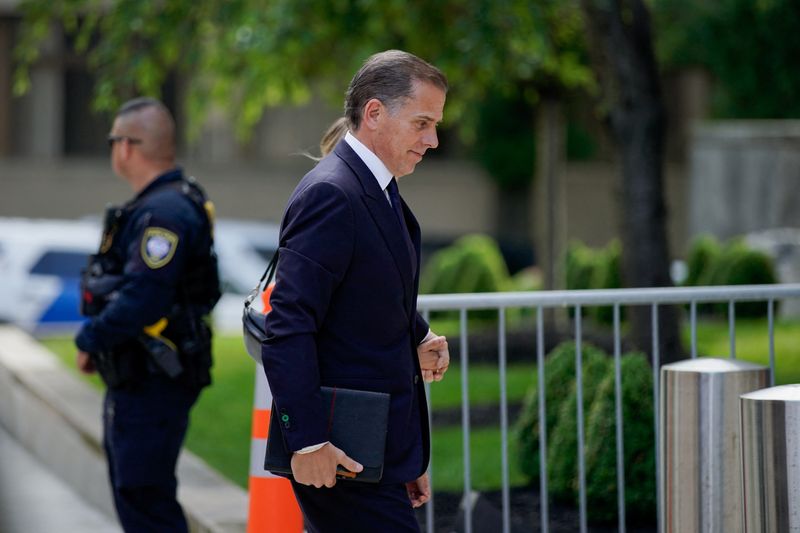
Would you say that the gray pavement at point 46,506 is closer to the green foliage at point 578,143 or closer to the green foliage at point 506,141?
the green foliage at point 506,141

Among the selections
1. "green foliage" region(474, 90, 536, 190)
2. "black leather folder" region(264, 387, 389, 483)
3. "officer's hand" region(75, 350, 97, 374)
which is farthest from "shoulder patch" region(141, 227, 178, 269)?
"green foliage" region(474, 90, 536, 190)

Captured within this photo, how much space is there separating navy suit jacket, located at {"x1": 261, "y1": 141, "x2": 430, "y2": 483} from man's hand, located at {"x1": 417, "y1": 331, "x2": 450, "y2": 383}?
247 millimetres

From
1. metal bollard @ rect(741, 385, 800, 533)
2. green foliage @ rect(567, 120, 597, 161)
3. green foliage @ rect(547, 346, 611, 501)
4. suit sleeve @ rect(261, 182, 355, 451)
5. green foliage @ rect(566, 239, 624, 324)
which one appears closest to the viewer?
suit sleeve @ rect(261, 182, 355, 451)

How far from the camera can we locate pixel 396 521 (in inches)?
130

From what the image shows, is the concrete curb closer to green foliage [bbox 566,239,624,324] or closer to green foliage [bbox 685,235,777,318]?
green foliage [bbox 566,239,624,324]

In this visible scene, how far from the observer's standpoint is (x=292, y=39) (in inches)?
375

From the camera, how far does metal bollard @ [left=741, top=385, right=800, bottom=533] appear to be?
12.3 feet

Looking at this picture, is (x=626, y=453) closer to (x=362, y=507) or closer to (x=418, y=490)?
(x=418, y=490)

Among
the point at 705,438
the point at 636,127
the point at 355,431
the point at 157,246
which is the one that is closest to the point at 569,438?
the point at 705,438

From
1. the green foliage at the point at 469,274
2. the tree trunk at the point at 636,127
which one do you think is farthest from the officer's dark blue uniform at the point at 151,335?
the green foliage at the point at 469,274

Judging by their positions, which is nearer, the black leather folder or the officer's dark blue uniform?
the black leather folder

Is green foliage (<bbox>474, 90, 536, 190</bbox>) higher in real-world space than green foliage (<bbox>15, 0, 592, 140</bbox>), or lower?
higher

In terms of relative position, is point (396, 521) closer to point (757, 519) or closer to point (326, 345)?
point (326, 345)

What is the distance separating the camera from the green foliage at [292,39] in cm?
930
